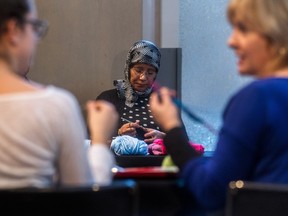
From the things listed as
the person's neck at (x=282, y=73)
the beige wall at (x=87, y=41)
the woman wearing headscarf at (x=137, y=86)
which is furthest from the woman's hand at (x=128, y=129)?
the person's neck at (x=282, y=73)

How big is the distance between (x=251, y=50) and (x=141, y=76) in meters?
2.52

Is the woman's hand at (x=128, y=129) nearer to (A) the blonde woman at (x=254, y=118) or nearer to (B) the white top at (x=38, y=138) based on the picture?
(A) the blonde woman at (x=254, y=118)

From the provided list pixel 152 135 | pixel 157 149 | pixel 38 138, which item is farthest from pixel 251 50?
pixel 152 135

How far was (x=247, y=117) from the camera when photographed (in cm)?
153

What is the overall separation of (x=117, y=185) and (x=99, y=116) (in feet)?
1.05

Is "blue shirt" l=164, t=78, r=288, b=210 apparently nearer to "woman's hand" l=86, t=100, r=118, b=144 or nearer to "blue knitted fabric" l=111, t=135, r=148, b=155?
"woman's hand" l=86, t=100, r=118, b=144

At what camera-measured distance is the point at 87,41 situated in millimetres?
4531

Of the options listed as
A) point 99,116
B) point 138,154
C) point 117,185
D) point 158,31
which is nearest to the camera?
point 117,185

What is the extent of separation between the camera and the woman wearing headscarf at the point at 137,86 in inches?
160

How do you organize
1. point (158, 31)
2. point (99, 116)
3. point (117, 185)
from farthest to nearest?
point (158, 31)
point (99, 116)
point (117, 185)

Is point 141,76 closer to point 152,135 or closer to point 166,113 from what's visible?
point 152,135

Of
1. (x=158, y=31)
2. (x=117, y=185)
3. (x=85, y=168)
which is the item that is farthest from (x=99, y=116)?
(x=158, y=31)

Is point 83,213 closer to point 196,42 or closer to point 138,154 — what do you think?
point 138,154

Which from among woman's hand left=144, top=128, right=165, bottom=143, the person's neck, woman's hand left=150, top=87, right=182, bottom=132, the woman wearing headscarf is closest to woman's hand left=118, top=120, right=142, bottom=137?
woman's hand left=144, top=128, right=165, bottom=143
